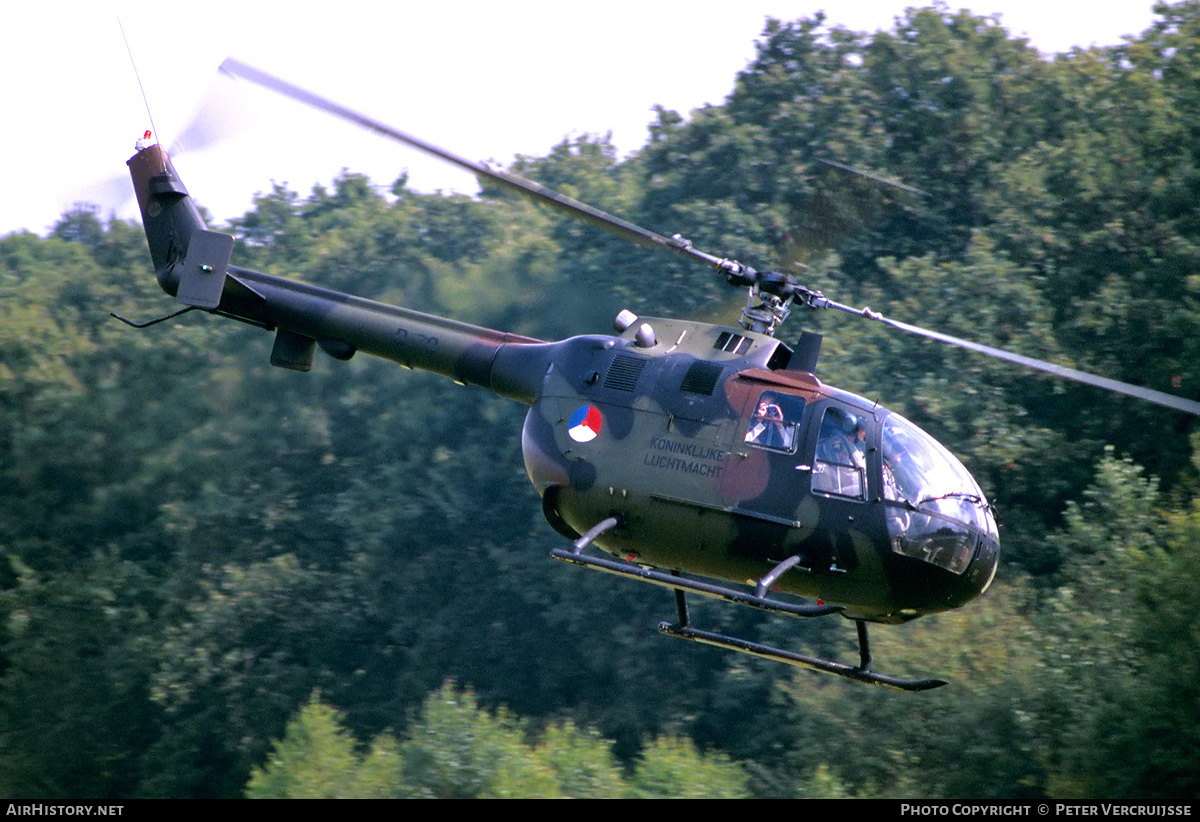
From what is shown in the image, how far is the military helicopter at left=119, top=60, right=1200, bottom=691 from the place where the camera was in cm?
932

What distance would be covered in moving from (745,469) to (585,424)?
4.43 ft

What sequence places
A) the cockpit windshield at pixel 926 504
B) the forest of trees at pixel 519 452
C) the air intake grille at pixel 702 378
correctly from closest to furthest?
the cockpit windshield at pixel 926 504, the air intake grille at pixel 702 378, the forest of trees at pixel 519 452

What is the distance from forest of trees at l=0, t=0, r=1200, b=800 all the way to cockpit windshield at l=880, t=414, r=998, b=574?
802cm

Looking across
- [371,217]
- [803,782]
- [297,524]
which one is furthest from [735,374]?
[371,217]

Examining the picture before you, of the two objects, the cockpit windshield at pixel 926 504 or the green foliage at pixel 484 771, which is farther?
the green foliage at pixel 484 771

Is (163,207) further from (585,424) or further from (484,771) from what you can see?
(484,771)

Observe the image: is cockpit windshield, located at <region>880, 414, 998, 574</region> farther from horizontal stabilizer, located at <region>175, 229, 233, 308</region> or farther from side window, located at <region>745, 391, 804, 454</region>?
horizontal stabilizer, located at <region>175, 229, 233, 308</region>

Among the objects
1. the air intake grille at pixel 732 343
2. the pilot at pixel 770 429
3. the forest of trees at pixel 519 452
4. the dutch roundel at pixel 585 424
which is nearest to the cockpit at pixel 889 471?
the pilot at pixel 770 429

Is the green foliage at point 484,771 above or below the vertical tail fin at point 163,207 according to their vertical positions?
below

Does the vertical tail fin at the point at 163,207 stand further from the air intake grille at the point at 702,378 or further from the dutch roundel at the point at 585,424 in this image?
the air intake grille at the point at 702,378

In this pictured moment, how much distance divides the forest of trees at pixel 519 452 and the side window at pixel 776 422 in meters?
8.44

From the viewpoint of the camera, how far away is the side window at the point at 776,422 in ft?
31.2

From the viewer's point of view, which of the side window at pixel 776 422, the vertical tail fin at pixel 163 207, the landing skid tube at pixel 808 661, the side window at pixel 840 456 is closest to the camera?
the side window at pixel 840 456

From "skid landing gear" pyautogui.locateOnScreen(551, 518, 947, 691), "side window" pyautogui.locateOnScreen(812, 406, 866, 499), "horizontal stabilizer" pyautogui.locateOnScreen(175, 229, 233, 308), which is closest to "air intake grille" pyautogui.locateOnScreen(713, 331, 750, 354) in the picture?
"side window" pyautogui.locateOnScreen(812, 406, 866, 499)
